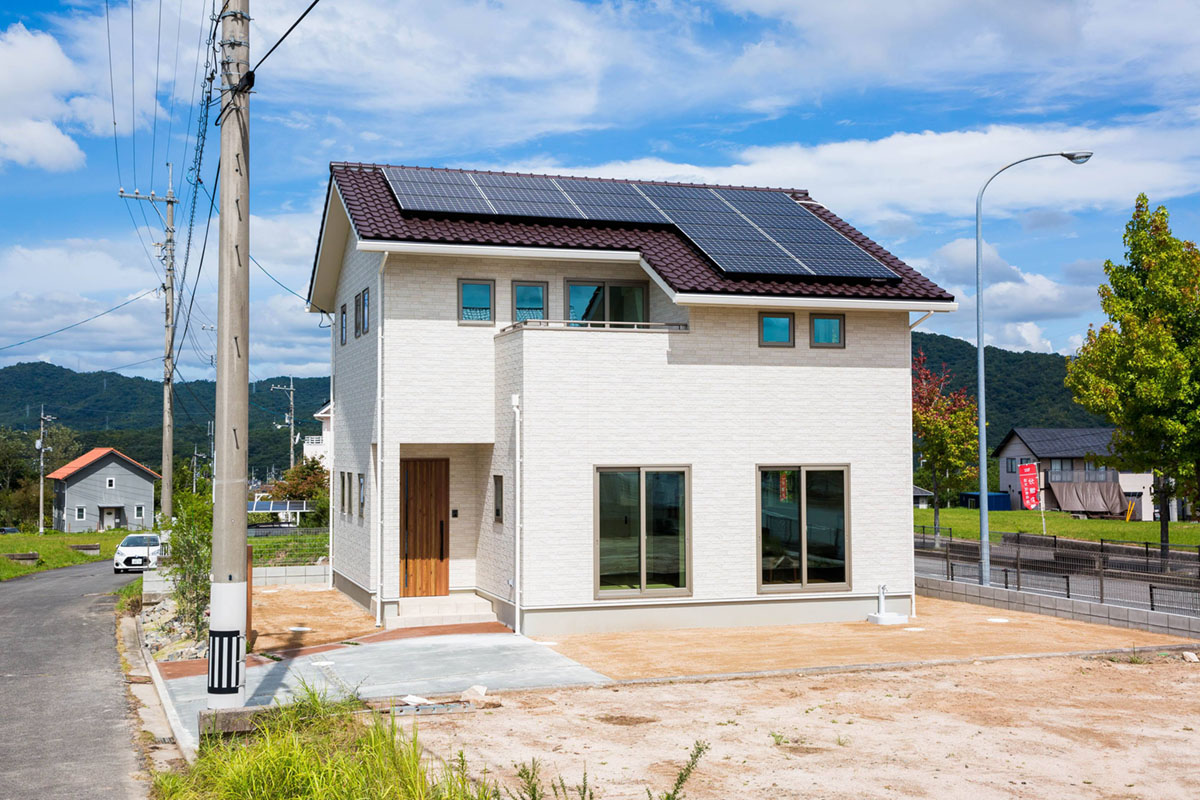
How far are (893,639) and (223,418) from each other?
11.3m

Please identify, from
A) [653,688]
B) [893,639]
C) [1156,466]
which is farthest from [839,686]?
[1156,466]

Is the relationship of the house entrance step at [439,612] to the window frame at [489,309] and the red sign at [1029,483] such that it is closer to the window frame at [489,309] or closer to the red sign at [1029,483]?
the window frame at [489,309]

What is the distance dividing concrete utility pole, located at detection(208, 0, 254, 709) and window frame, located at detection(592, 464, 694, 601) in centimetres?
795

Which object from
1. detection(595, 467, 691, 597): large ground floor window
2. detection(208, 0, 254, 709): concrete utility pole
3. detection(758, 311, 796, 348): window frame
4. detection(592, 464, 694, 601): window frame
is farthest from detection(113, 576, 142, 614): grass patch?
detection(758, 311, 796, 348): window frame

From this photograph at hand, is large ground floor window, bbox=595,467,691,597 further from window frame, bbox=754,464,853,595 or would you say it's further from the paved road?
the paved road

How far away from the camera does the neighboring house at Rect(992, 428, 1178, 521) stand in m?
66.2

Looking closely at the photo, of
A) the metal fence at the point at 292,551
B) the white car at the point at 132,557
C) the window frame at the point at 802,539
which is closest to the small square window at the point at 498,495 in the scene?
the window frame at the point at 802,539

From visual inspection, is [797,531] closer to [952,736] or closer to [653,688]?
[653,688]

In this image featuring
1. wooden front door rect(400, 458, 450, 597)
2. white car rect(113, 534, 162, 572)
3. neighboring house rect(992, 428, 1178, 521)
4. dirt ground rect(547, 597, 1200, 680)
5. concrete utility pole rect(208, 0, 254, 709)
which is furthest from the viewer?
neighboring house rect(992, 428, 1178, 521)

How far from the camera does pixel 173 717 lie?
1141 cm

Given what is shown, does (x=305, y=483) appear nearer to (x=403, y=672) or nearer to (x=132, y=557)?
(x=132, y=557)

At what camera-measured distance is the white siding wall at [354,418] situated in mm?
19672

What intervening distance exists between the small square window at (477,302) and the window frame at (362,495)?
4.20 metres

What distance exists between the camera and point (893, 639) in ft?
54.3
